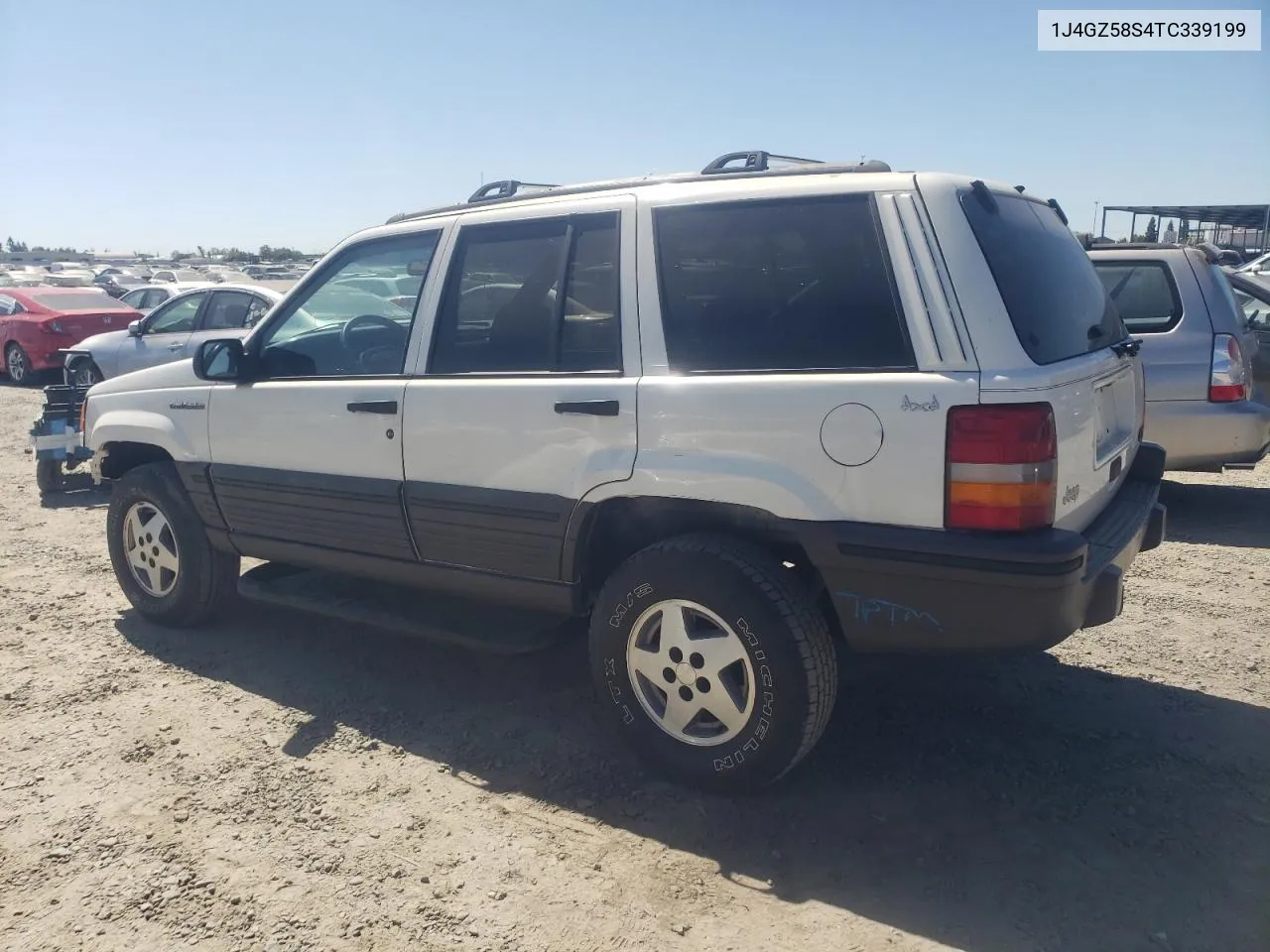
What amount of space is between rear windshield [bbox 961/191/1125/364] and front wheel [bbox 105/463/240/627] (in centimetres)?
383

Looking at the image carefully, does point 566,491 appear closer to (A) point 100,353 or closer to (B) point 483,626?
(B) point 483,626

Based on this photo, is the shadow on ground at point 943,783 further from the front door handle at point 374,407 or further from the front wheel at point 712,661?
the front door handle at point 374,407

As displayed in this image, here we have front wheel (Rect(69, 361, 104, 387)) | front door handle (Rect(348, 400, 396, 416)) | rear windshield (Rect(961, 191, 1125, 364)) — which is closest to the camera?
rear windshield (Rect(961, 191, 1125, 364))

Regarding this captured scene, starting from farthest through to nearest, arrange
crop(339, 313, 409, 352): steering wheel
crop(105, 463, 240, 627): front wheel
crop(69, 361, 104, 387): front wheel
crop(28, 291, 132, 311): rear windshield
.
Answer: crop(28, 291, 132, 311): rear windshield < crop(69, 361, 104, 387): front wheel < crop(105, 463, 240, 627): front wheel < crop(339, 313, 409, 352): steering wheel

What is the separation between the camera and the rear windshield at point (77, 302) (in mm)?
15922

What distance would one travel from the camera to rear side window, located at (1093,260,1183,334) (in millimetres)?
6629

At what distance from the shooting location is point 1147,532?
375 centimetres

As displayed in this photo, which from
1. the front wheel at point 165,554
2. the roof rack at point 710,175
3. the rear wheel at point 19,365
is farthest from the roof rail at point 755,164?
the rear wheel at point 19,365

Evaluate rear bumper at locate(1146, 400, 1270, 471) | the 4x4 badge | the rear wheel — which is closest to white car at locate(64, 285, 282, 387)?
the rear wheel

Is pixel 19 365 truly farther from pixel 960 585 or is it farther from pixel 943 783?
pixel 960 585

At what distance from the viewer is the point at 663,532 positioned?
360 centimetres

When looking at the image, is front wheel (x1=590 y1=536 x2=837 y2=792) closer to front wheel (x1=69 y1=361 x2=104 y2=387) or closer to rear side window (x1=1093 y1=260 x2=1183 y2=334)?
rear side window (x1=1093 y1=260 x2=1183 y2=334)

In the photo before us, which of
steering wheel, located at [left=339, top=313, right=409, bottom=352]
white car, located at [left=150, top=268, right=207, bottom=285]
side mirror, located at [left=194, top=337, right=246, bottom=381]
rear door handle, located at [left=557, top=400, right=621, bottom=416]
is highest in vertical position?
white car, located at [left=150, top=268, right=207, bottom=285]

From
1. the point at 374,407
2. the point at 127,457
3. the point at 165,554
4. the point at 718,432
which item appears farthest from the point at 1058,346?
the point at 127,457
